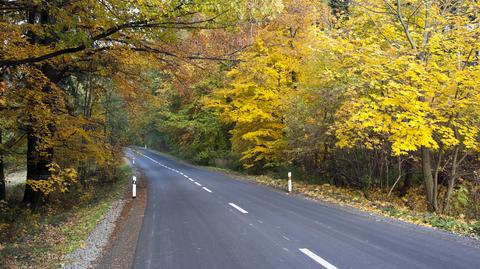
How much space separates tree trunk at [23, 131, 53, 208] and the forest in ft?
0.17

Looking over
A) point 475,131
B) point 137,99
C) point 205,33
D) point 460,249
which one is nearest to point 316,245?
point 460,249

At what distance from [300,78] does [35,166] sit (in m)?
14.7

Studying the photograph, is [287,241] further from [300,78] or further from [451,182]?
[300,78]

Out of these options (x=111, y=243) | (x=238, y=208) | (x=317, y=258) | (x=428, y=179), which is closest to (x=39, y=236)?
(x=111, y=243)

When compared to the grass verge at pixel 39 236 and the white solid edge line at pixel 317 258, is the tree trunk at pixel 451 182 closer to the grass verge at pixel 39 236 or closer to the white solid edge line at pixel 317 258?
the white solid edge line at pixel 317 258

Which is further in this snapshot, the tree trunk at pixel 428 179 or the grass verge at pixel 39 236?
the tree trunk at pixel 428 179

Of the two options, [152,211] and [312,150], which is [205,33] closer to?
[152,211]

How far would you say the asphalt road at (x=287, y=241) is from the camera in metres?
6.24

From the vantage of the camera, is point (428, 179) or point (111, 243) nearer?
point (111, 243)

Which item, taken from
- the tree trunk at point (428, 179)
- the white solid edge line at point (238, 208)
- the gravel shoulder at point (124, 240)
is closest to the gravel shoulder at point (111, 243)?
the gravel shoulder at point (124, 240)

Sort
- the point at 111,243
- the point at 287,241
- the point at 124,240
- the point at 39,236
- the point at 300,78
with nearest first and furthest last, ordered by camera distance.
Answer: the point at 287,241 → the point at 111,243 → the point at 124,240 → the point at 39,236 → the point at 300,78

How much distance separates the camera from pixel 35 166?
49.0ft

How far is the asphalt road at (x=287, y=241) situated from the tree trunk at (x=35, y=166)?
17.0 feet

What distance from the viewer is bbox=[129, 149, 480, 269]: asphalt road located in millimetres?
6242
